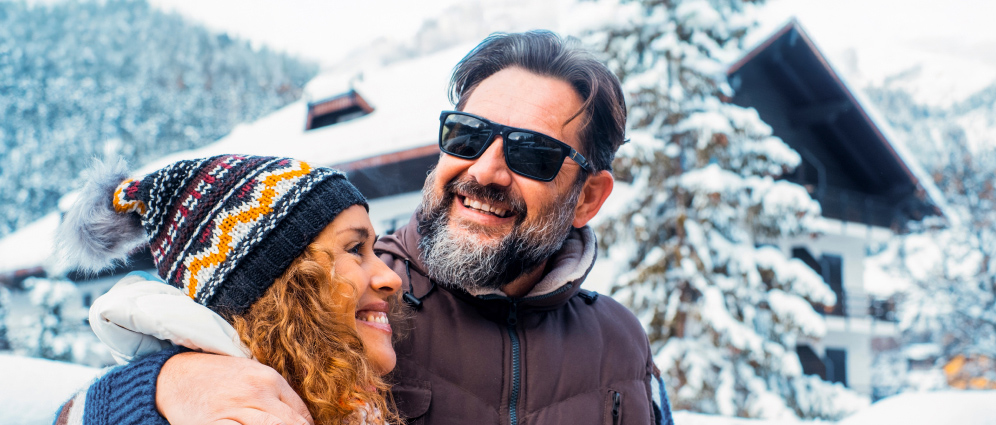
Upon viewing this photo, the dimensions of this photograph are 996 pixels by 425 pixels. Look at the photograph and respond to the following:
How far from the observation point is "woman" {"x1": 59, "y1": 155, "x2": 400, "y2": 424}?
4.38ft

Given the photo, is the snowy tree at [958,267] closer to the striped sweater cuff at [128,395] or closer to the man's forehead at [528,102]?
the man's forehead at [528,102]

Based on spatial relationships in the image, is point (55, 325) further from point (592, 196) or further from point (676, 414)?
point (592, 196)

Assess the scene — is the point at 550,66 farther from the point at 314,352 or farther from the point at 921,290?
the point at 921,290

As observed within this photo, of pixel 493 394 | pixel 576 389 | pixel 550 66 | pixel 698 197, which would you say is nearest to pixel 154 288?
pixel 493 394

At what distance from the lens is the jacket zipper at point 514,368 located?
1848mm

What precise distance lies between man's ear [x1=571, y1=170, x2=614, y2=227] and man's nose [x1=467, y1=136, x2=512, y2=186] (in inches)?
15.7

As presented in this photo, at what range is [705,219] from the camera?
9.95m

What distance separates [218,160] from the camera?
1.41 meters

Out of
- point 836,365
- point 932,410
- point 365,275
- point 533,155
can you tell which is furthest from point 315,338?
point 836,365

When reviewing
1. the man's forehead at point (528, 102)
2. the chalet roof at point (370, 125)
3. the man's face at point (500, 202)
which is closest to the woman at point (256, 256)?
the man's face at point (500, 202)

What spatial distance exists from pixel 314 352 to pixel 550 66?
1.21 metres

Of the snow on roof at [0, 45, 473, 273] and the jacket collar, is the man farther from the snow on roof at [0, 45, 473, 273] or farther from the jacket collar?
the snow on roof at [0, 45, 473, 273]

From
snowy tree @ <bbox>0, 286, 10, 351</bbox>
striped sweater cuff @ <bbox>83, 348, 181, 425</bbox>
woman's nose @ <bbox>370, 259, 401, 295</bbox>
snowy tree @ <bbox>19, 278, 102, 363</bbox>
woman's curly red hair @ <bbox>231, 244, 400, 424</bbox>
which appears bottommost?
snowy tree @ <bbox>0, 286, 10, 351</bbox>

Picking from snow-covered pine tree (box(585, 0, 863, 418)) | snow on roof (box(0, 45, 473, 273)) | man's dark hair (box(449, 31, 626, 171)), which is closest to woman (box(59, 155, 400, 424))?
man's dark hair (box(449, 31, 626, 171))
